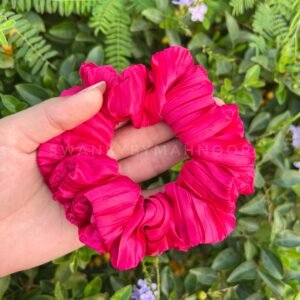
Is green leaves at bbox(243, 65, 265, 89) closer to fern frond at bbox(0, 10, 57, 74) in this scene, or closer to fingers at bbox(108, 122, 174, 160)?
fingers at bbox(108, 122, 174, 160)

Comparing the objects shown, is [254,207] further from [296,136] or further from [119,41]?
[119,41]

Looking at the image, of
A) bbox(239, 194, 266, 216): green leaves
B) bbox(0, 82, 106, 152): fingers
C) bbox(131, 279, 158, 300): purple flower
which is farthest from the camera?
bbox(239, 194, 266, 216): green leaves

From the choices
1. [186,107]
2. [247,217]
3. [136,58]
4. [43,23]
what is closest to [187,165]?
[186,107]

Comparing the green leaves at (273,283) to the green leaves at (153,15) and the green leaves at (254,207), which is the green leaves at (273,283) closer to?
the green leaves at (254,207)

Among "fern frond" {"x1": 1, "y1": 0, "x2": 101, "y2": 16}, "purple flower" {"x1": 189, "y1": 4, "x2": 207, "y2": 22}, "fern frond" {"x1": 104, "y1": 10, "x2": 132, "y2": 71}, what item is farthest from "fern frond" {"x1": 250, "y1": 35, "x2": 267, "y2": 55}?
"fern frond" {"x1": 1, "y1": 0, "x2": 101, "y2": 16}

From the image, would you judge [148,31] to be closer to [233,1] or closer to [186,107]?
[233,1]

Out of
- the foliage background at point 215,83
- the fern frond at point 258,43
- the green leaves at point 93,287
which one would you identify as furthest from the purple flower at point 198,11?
the green leaves at point 93,287

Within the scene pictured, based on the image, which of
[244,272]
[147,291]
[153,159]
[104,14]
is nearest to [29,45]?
[104,14]
